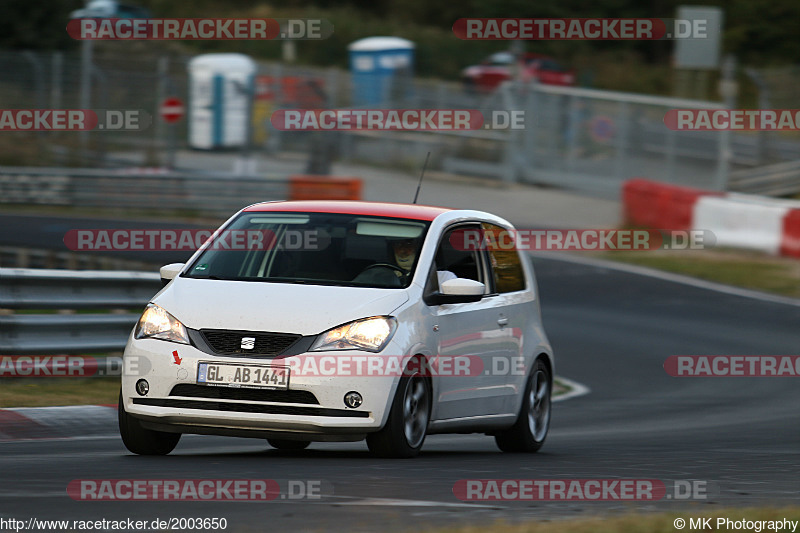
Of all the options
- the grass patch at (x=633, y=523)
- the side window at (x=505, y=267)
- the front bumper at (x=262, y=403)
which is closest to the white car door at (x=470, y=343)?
the side window at (x=505, y=267)

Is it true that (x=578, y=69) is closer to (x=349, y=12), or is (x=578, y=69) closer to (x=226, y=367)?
(x=349, y=12)

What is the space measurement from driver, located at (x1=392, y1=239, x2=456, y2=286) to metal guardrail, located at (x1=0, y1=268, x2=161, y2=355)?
363 cm

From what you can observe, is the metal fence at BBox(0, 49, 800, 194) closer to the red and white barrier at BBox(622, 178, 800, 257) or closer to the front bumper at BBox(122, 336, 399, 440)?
the red and white barrier at BBox(622, 178, 800, 257)

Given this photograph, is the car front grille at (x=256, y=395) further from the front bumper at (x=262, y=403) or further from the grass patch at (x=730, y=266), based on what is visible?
the grass patch at (x=730, y=266)

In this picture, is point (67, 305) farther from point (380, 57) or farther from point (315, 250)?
point (380, 57)

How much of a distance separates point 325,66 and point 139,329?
51.6 metres

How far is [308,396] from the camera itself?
806cm

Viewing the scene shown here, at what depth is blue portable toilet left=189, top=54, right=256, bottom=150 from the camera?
30.6 metres

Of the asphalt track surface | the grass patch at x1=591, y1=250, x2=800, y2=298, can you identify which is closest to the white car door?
the asphalt track surface

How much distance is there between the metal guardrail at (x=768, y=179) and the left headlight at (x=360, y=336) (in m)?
22.5

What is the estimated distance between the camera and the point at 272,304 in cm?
823

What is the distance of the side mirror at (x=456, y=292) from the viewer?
8859 millimetres

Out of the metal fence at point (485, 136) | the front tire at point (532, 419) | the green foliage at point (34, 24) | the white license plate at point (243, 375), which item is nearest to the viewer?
the white license plate at point (243, 375)

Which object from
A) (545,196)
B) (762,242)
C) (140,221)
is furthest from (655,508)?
(545,196)
